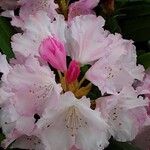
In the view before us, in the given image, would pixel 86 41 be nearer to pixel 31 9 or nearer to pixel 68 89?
pixel 68 89

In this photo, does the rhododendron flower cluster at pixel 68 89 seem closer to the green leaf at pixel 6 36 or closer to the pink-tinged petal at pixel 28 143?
the pink-tinged petal at pixel 28 143

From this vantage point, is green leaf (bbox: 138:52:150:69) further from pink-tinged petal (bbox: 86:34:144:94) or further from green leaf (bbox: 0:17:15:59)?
green leaf (bbox: 0:17:15:59)

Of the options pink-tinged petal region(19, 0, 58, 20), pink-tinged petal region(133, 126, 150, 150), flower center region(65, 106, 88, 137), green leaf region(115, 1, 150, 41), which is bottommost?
pink-tinged petal region(133, 126, 150, 150)

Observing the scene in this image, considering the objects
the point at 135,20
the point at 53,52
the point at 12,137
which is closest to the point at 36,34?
the point at 53,52

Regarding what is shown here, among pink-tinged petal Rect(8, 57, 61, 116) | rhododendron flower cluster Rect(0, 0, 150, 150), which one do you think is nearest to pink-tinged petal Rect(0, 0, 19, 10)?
rhododendron flower cluster Rect(0, 0, 150, 150)

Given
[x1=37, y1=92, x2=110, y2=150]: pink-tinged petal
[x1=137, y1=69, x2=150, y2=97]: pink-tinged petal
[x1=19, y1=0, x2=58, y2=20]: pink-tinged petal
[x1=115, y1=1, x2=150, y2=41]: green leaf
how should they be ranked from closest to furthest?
[x1=37, y1=92, x2=110, y2=150]: pink-tinged petal
[x1=137, y1=69, x2=150, y2=97]: pink-tinged petal
[x1=19, y1=0, x2=58, y2=20]: pink-tinged petal
[x1=115, y1=1, x2=150, y2=41]: green leaf

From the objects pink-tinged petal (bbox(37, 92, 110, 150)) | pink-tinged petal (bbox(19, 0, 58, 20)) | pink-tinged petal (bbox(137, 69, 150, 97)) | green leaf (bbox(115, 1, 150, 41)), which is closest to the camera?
pink-tinged petal (bbox(37, 92, 110, 150))

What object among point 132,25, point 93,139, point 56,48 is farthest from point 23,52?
point 132,25
